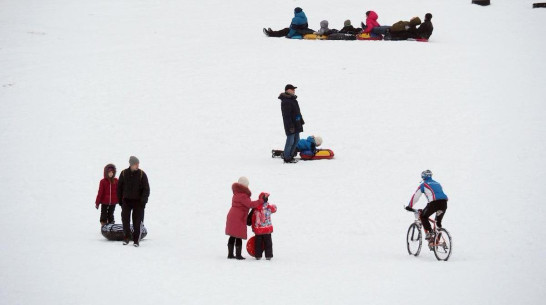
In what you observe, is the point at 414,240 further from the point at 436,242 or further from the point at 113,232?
the point at 113,232

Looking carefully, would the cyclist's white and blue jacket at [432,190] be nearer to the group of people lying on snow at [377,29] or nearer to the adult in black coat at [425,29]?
the group of people lying on snow at [377,29]

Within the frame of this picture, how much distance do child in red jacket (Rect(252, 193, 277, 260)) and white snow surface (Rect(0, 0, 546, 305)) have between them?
1.19ft

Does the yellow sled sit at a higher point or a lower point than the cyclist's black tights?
higher

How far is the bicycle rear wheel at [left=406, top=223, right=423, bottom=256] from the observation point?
37.5 ft

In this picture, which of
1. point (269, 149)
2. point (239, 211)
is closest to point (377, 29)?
point (269, 149)

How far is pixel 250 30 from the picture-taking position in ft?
98.4

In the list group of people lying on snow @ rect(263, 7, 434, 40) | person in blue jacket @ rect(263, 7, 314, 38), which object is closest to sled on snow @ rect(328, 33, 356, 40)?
group of people lying on snow @ rect(263, 7, 434, 40)

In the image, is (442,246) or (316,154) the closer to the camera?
(442,246)

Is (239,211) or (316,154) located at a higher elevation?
(316,154)

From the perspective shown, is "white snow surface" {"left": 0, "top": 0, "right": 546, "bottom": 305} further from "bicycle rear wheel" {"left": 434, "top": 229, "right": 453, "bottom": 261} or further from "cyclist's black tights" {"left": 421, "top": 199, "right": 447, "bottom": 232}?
"cyclist's black tights" {"left": 421, "top": 199, "right": 447, "bottom": 232}

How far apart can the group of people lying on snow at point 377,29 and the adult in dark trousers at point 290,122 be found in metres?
10.3

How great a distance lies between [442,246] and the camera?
36.0 ft

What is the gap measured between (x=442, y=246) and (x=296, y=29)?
17851 millimetres

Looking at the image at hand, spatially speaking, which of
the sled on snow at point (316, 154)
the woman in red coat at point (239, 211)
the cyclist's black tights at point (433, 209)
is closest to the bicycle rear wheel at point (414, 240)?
the cyclist's black tights at point (433, 209)
